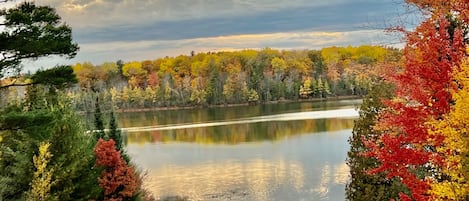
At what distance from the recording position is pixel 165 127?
73938 mm

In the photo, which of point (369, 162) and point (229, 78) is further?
point (229, 78)

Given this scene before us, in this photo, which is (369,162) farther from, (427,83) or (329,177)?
(329,177)

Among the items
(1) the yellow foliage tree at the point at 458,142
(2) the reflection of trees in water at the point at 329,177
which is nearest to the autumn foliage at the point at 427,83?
(1) the yellow foliage tree at the point at 458,142

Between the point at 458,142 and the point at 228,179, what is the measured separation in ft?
89.5

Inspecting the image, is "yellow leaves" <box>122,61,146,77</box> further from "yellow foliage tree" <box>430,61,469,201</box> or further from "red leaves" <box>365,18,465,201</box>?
"yellow foliage tree" <box>430,61,469,201</box>

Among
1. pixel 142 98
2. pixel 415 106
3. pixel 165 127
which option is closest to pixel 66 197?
pixel 415 106

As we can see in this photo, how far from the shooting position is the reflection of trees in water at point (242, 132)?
2200 inches

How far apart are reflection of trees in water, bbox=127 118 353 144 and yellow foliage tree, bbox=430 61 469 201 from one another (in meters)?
43.7

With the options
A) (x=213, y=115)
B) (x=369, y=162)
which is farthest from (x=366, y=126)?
(x=213, y=115)

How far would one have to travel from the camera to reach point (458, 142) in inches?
361

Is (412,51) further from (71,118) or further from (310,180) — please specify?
(310,180)

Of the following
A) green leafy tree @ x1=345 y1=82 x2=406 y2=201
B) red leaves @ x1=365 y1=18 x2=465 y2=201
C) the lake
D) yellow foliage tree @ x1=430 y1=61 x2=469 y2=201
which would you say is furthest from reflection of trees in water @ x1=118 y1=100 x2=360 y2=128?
yellow foliage tree @ x1=430 y1=61 x2=469 y2=201

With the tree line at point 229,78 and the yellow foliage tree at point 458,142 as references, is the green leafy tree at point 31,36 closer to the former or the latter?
the yellow foliage tree at point 458,142

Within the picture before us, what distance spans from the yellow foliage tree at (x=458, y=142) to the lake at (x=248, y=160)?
→ 20.5 metres
